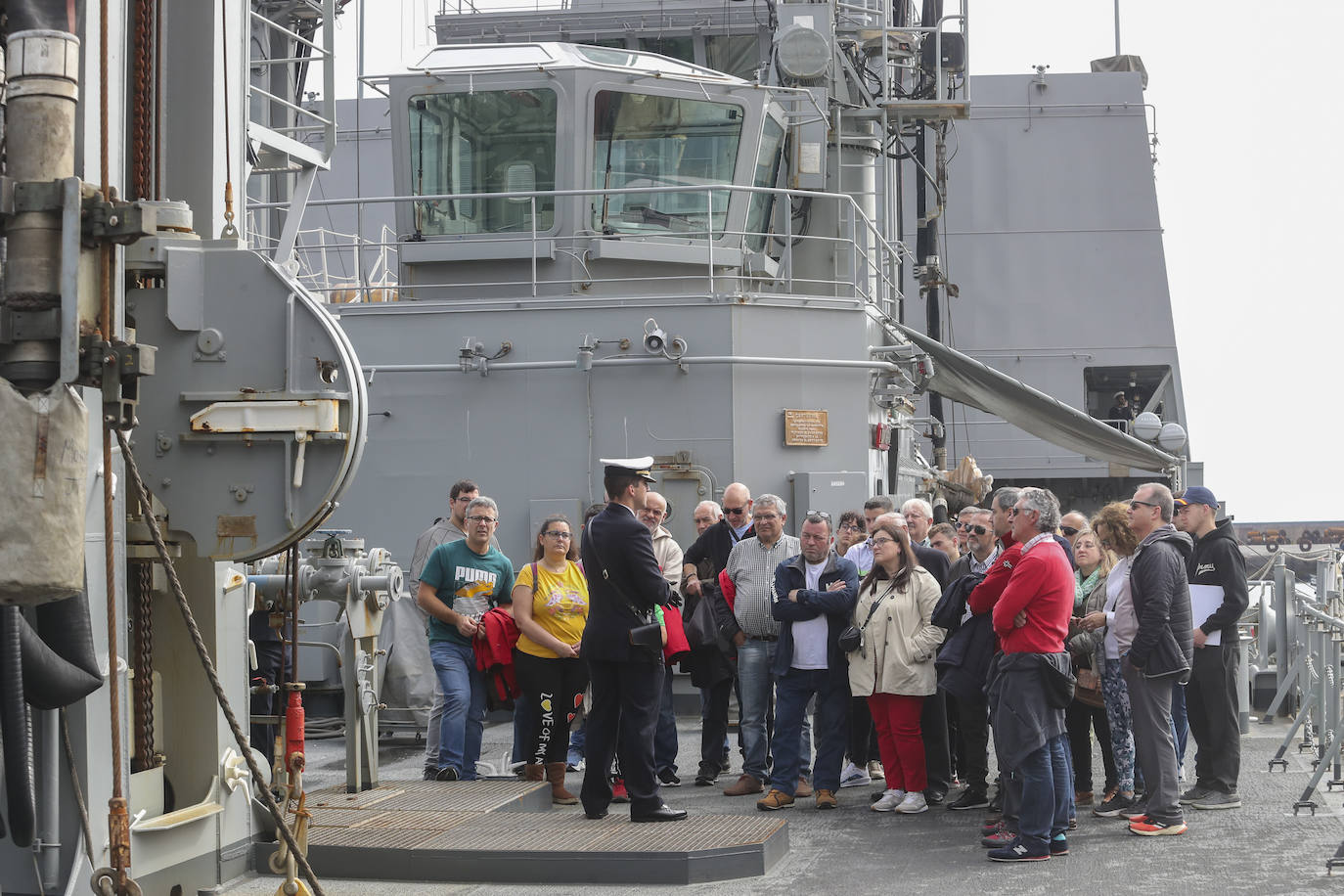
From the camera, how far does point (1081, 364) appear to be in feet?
73.8

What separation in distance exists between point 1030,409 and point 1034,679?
8842 millimetres

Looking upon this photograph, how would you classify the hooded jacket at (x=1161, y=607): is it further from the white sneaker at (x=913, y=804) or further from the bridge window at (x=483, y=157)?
the bridge window at (x=483, y=157)

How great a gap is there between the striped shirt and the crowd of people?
1 cm

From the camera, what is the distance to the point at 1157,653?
23.9 ft

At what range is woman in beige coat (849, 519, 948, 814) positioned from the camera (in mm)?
7883

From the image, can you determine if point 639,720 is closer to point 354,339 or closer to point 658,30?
point 354,339

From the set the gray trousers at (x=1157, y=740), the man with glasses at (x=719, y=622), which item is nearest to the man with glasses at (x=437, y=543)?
the man with glasses at (x=719, y=622)

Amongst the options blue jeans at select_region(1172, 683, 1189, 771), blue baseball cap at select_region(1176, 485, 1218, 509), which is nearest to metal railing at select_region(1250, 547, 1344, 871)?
blue jeans at select_region(1172, 683, 1189, 771)

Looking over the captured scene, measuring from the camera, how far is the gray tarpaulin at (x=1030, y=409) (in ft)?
49.6

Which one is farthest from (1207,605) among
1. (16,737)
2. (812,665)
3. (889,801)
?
(16,737)

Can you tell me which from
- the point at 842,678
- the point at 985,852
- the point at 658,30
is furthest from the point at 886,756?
the point at 658,30

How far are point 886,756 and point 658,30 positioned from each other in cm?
1107

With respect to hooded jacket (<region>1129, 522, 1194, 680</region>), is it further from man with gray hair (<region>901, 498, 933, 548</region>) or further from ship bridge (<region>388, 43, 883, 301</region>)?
ship bridge (<region>388, 43, 883, 301</region>)

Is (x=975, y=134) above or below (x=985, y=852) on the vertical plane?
above
